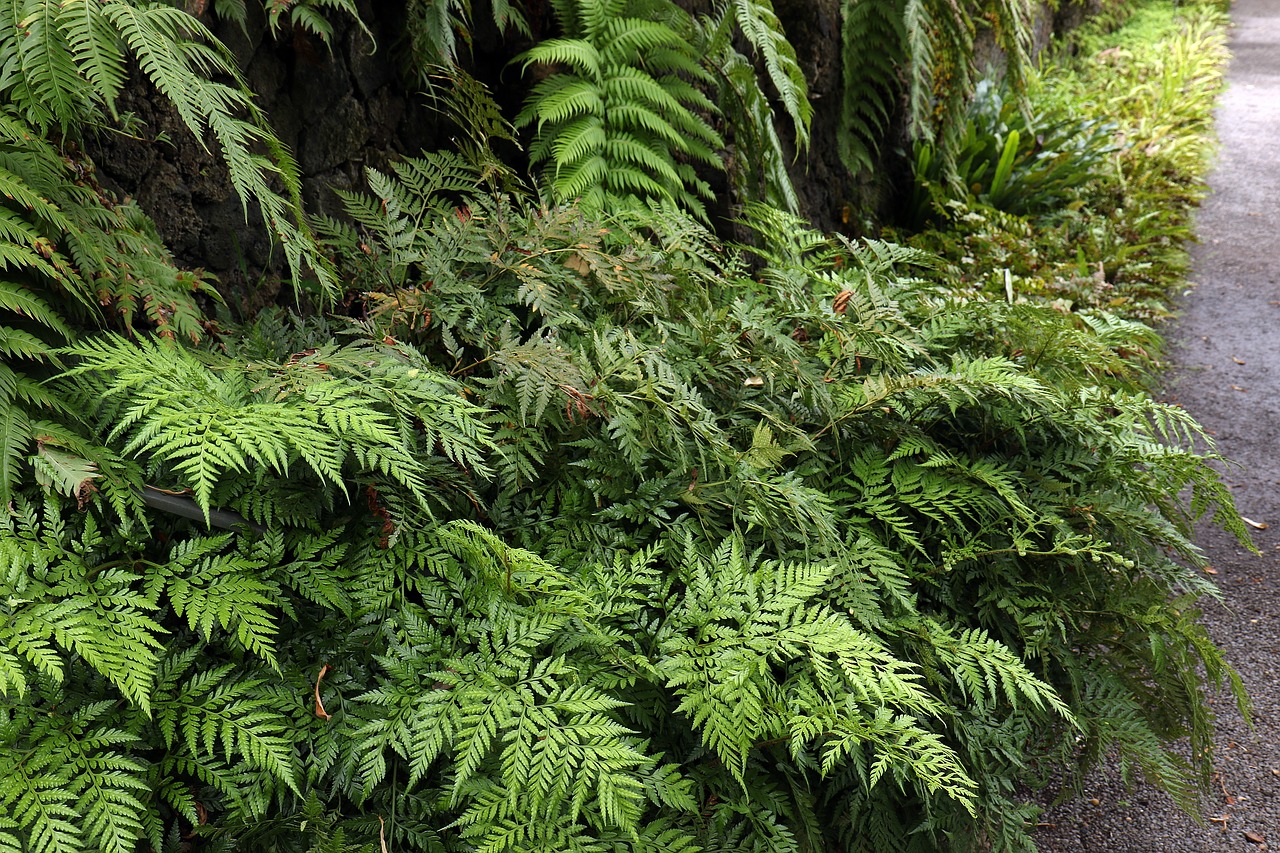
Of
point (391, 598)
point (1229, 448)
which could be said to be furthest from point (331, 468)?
point (1229, 448)

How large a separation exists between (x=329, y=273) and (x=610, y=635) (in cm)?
104

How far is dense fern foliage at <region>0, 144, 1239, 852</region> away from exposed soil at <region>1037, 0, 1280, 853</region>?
0.24 meters

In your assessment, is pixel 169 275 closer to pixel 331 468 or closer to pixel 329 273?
pixel 329 273

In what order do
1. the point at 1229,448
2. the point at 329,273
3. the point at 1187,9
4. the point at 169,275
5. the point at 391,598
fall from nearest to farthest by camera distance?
1. the point at 391,598
2. the point at 169,275
3. the point at 329,273
4. the point at 1229,448
5. the point at 1187,9

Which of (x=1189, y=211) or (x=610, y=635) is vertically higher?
(x=610, y=635)

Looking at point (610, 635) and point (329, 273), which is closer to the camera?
point (610, 635)

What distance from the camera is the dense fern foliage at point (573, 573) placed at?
4.50ft

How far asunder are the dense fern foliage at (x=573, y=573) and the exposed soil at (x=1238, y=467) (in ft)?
0.79

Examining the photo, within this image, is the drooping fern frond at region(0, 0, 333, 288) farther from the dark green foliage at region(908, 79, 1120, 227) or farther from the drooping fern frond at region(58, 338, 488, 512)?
the dark green foliage at region(908, 79, 1120, 227)

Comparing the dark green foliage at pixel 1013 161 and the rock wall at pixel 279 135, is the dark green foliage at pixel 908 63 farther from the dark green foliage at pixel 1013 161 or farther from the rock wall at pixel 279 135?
the rock wall at pixel 279 135

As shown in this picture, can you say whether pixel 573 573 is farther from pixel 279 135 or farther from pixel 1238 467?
pixel 1238 467

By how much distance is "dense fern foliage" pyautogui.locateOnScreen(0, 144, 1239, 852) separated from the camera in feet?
4.50

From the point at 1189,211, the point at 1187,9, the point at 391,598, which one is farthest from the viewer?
the point at 1187,9

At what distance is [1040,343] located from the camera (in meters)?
2.41
